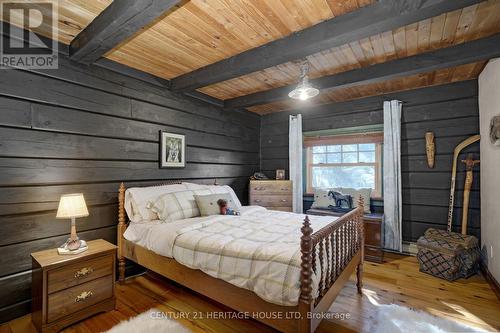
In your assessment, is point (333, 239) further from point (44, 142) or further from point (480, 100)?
point (480, 100)

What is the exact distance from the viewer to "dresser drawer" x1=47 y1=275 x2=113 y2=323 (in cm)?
181

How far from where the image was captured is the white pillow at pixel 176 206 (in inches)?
99.7

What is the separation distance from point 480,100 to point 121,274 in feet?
15.8

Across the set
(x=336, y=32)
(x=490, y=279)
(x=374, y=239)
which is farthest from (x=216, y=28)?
(x=490, y=279)

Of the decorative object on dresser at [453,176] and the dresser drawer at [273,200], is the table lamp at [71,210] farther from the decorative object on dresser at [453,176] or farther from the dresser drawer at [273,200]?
the decorative object on dresser at [453,176]

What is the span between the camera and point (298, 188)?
4.38 meters

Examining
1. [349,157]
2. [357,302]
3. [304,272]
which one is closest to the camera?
[304,272]

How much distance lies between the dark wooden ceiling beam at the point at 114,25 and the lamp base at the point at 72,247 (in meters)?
1.68

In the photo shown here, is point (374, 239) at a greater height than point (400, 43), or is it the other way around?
point (400, 43)

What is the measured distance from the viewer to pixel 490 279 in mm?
2547

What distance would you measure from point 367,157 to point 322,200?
1062 millimetres

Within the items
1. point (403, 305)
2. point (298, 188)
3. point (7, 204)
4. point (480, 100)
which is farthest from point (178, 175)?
point (480, 100)

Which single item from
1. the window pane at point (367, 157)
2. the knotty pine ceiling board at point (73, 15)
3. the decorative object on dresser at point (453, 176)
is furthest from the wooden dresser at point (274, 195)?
the knotty pine ceiling board at point (73, 15)

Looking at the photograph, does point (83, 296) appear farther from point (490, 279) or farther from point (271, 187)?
point (490, 279)
